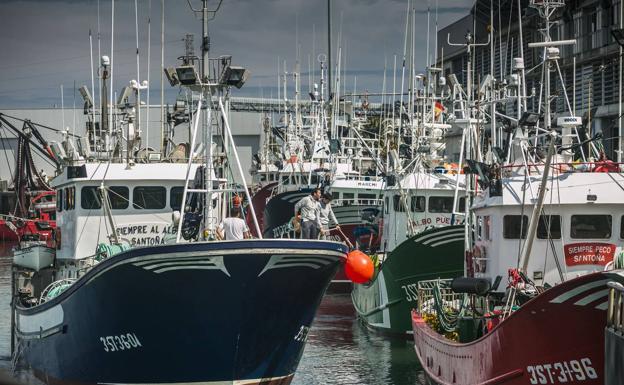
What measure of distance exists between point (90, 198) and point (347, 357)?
220 inches

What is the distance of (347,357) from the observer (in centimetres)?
2059

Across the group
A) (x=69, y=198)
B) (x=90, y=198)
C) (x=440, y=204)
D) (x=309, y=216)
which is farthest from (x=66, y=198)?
(x=440, y=204)

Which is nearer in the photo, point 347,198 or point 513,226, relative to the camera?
point 513,226

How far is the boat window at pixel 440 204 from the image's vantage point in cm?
2616

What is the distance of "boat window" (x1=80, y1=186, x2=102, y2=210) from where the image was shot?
18.2m

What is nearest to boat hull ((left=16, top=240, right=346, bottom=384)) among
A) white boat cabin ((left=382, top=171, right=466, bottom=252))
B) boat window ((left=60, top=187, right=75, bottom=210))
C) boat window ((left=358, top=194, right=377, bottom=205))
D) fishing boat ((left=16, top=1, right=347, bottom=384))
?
fishing boat ((left=16, top=1, right=347, bottom=384))

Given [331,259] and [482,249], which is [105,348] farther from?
[482,249]

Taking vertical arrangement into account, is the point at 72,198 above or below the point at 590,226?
above

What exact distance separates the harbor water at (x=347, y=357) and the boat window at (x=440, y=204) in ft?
10.4

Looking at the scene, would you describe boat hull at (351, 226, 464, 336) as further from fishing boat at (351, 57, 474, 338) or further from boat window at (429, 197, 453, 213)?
boat window at (429, 197, 453, 213)

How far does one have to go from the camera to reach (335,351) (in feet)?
70.2

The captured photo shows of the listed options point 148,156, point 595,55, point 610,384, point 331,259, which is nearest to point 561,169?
point 331,259

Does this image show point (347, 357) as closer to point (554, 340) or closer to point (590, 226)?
point (590, 226)

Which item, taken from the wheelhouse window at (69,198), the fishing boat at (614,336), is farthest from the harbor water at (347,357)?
the fishing boat at (614,336)
